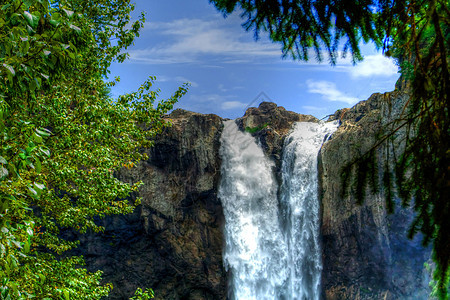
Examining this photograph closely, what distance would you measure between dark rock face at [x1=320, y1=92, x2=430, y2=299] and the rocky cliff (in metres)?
0.05

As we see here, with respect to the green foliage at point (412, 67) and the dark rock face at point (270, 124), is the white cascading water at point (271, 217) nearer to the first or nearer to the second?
the dark rock face at point (270, 124)

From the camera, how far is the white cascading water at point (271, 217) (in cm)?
1764

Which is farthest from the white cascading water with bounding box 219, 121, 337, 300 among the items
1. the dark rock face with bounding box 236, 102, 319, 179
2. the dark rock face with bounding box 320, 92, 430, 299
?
the dark rock face with bounding box 320, 92, 430, 299

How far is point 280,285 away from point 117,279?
32.3 feet

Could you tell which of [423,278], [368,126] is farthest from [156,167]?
[423,278]

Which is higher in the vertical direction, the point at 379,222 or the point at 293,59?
the point at 293,59

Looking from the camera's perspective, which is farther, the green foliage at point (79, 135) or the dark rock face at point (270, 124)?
the dark rock face at point (270, 124)

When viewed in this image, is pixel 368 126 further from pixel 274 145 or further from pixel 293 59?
pixel 293 59

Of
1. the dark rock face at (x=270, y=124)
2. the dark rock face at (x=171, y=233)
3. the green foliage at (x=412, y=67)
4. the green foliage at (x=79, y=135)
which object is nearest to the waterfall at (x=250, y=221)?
the dark rock face at (x=270, y=124)

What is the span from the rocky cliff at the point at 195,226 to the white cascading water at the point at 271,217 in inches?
26.9

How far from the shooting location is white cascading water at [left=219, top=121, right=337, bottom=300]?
57.9 ft

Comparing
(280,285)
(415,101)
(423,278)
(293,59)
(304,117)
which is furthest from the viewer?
(304,117)

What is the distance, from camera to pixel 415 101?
204 cm

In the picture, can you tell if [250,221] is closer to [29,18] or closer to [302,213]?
[302,213]
